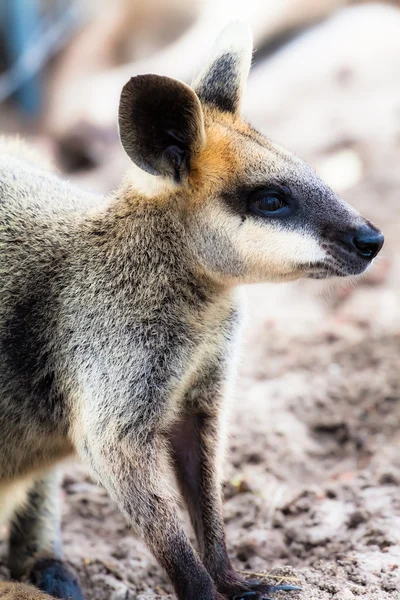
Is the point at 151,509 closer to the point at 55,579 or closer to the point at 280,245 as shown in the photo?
the point at 55,579

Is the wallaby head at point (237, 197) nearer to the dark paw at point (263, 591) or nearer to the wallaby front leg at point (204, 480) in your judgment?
the wallaby front leg at point (204, 480)

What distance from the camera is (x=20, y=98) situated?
37.6 feet

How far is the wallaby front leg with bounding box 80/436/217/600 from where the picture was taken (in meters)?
3.68

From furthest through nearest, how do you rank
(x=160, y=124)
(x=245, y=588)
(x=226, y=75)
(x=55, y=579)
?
1. (x=55, y=579)
2. (x=226, y=75)
3. (x=245, y=588)
4. (x=160, y=124)

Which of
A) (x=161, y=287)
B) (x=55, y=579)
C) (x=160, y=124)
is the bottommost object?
(x=55, y=579)

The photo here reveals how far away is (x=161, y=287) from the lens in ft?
12.9

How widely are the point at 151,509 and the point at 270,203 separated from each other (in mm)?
1416

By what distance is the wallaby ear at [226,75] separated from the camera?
13.6 feet

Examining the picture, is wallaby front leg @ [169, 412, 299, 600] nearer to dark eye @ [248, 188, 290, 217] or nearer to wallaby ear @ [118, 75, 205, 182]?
dark eye @ [248, 188, 290, 217]

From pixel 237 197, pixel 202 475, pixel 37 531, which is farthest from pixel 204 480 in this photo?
pixel 237 197

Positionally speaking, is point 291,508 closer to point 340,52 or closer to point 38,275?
point 38,275

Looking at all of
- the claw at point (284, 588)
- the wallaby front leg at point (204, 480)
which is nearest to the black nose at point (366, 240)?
the wallaby front leg at point (204, 480)

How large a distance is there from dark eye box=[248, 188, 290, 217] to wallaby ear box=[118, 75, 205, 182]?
14.0 inches

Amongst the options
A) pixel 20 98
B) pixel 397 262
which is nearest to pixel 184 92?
pixel 397 262
